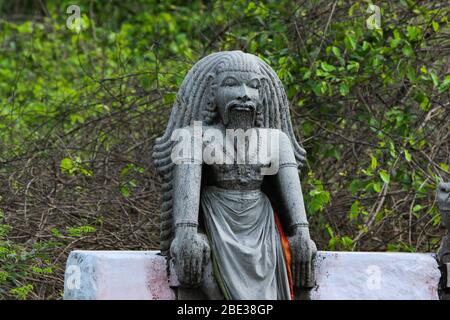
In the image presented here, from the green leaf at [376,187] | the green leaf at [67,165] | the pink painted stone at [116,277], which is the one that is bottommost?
the pink painted stone at [116,277]

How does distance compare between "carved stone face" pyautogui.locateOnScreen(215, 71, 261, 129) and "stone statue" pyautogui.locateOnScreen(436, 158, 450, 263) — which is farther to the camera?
"stone statue" pyautogui.locateOnScreen(436, 158, 450, 263)

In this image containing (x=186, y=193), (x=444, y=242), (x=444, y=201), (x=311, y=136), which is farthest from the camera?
(x=311, y=136)

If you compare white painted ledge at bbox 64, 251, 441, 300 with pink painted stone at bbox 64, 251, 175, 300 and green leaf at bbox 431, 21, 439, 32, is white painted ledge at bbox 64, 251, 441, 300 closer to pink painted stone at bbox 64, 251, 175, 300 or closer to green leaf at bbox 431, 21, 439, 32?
pink painted stone at bbox 64, 251, 175, 300

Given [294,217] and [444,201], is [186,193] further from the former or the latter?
[444,201]

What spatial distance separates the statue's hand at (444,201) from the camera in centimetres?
712

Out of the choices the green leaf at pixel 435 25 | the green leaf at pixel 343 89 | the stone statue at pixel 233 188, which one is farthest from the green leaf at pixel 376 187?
the stone statue at pixel 233 188

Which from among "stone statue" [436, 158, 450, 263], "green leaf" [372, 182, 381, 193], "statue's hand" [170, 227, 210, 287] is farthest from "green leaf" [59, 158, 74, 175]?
"stone statue" [436, 158, 450, 263]

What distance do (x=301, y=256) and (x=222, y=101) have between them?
104cm

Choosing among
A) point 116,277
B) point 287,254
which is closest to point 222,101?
point 287,254

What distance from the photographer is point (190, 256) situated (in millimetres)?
6500

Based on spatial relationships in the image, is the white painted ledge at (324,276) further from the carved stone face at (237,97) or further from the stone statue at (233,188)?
the carved stone face at (237,97)

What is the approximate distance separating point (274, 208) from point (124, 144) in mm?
3628

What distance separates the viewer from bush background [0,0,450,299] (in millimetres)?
9492

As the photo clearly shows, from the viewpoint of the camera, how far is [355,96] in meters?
10.4
